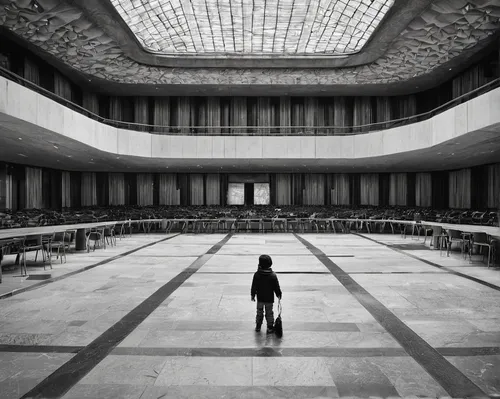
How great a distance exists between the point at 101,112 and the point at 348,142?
17527 millimetres

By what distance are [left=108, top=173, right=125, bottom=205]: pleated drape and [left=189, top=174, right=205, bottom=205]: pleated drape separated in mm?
5098

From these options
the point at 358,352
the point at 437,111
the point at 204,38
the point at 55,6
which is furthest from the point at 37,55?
the point at 358,352

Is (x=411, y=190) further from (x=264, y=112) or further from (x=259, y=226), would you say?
(x=259, y=226)

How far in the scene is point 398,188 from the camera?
28.7m

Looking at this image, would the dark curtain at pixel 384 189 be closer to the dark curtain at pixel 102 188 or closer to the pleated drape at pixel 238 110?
the pleated drape at pixel 238 110

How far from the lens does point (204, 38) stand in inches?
837

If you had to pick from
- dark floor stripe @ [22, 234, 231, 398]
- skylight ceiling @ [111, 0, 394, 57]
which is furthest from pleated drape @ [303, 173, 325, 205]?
dark floor stripe @ [22, 234, 231, 398]

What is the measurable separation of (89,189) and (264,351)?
27.4 metres

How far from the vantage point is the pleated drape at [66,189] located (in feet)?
90.2

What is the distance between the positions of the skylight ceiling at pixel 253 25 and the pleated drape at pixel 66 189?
40.0ft

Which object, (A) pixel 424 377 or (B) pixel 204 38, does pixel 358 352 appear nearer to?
(A) pixel 424 377

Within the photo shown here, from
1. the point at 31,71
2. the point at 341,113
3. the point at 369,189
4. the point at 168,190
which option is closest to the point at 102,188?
the point at 168,190

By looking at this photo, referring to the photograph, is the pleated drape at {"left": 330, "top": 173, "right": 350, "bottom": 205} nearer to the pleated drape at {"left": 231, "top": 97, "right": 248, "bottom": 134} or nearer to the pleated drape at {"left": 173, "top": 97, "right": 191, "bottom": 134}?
the pleated drape at {"left": 231, "top": 97, "right": 248, "bottom": 134}

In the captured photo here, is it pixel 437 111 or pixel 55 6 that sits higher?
pixel 55 6
